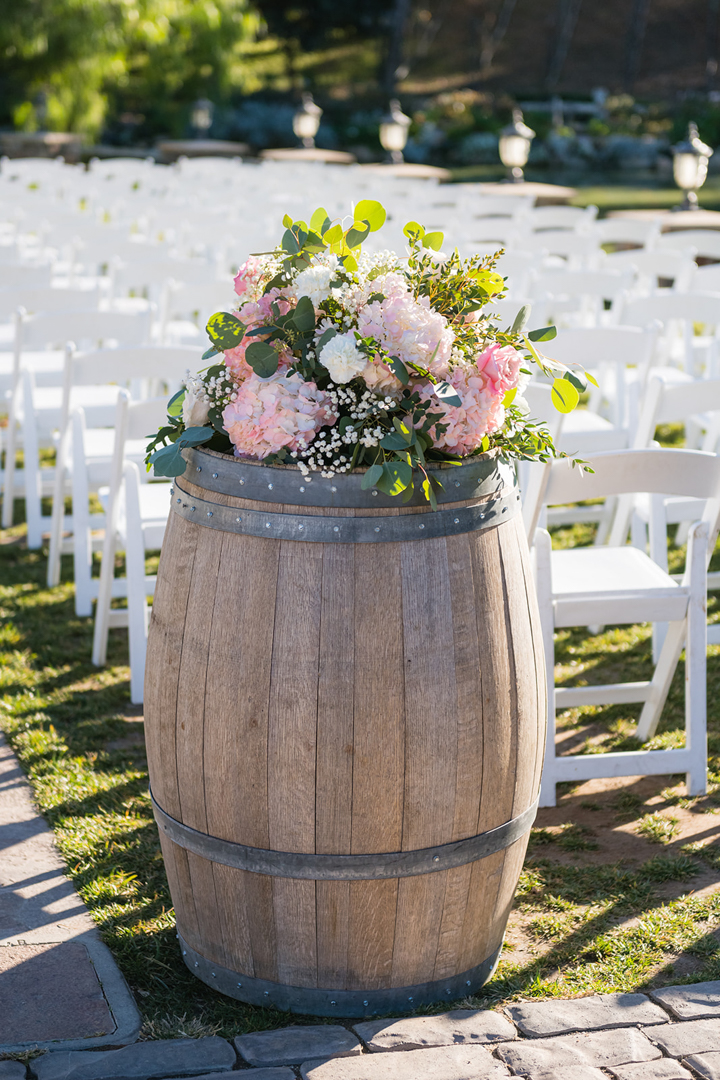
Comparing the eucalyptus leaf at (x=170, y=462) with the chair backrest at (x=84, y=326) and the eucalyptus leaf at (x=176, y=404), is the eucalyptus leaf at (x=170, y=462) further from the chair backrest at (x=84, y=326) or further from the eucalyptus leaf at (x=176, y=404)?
the chair backrest at (x=84, y=326)

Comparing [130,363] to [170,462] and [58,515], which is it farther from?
[170,462]

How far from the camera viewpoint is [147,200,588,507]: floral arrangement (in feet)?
7.47

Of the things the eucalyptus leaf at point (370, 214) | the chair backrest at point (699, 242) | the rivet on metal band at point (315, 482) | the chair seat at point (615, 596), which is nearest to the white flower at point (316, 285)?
the eucalyptus leaf at point (370, 214)

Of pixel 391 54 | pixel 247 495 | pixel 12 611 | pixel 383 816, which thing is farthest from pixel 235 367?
pixel 391 54

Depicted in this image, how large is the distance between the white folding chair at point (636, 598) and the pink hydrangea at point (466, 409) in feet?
2.79

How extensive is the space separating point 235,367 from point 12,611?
2.66 m

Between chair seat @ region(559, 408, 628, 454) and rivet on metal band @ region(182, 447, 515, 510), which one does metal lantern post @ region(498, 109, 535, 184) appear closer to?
chair seat @ region(559, 408, 628, 454)

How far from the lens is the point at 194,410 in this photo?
8.14 ft

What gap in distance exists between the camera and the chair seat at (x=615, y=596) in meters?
3.42

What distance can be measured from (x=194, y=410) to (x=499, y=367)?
66 cm

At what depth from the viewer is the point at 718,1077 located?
90.2 inches

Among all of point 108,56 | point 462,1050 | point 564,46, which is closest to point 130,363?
point 462,1050

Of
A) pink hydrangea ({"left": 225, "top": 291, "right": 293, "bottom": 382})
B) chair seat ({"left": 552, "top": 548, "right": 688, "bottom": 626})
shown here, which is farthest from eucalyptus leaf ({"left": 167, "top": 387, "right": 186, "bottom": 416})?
chair seat ({"left": 552, "top": 548, "right": 688, "bottom": 626})

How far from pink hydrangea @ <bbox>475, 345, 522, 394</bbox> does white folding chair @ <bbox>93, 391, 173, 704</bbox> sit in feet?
5.25
